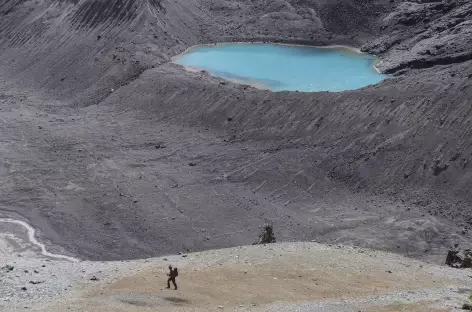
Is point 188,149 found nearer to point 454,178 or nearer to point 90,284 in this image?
point 454,178

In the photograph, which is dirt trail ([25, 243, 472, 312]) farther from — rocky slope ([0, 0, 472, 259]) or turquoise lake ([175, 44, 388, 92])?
turquoise lake ([175, 44, 388, 92])

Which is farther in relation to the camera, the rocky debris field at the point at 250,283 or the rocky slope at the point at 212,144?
the rocky slope at the point at 212,144

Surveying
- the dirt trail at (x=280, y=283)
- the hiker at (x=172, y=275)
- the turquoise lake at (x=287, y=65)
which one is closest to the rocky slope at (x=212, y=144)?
the turquoise lake at (x=287, y=65)

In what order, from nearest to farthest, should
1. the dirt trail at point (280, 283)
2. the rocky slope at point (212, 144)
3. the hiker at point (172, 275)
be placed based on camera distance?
the dirt trail at point (280, 283)
the hiker at point (172, 275)
the rocky slope at point (212, 144)

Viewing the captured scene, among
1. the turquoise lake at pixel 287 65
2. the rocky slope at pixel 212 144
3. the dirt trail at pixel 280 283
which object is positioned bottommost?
the dirt trail at pixel 280 283

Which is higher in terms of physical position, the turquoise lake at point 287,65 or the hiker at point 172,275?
the turquoise lake at point 287,65

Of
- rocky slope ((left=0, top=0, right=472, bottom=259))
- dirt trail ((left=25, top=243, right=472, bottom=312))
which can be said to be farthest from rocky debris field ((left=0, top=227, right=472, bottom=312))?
rocky slope ((left=0, top=0, right=472, bottom=259))

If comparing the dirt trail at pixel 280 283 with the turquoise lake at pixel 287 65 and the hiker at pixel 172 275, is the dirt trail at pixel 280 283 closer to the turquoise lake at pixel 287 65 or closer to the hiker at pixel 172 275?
the hiker at pixel 172 275

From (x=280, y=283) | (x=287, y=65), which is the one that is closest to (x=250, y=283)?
(x=280, y=283)
